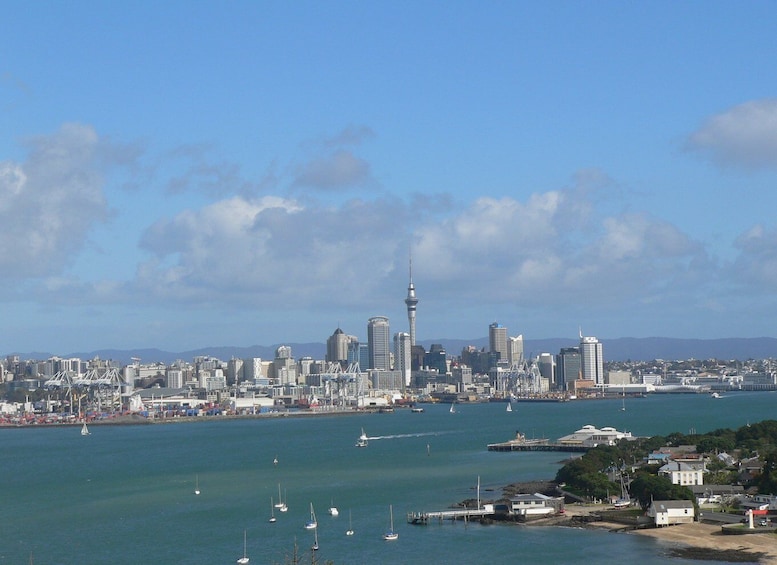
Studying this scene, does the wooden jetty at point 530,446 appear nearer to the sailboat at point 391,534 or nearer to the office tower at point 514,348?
the sailboat at point 391,534

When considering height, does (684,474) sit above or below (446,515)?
above

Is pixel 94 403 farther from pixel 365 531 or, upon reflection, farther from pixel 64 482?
pixel 365 531

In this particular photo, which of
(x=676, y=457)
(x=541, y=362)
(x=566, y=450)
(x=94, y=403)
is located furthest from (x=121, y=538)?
(x=541, y=362)

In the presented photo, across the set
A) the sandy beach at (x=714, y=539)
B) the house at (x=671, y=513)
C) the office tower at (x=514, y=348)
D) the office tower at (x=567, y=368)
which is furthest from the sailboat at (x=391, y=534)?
the office tower at (x=514, y=348)

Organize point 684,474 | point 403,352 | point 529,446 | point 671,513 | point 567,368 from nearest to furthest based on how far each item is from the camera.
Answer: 1. point 671,513
2. point 684,474
3. point 529,446
4. point 567,368
5. point 403,352

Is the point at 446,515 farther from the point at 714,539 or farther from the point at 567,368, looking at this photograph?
the point at 567,368

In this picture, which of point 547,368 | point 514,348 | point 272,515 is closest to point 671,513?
point 272,515
